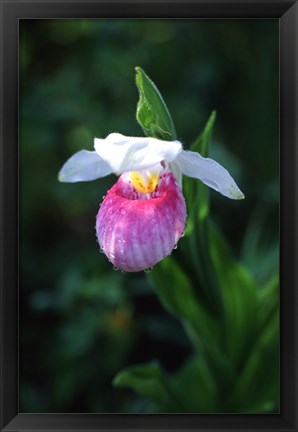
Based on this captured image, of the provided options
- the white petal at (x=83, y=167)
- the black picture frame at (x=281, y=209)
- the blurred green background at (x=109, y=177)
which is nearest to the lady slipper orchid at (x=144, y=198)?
the white petal at (x=83, y=167)

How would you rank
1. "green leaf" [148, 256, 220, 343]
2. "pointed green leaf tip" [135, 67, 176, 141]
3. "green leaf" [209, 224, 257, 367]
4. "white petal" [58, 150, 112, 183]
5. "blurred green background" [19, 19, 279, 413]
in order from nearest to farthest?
"pointed green leaf tip" [135, 67, 176, 141] < "white petal" [58, 150, 112, 183] < "green leaf" [148, 256, 220, 343] < "green leaf" [209, 224, 257, 367] < "blurred green background" [19, 19, 279, 413]

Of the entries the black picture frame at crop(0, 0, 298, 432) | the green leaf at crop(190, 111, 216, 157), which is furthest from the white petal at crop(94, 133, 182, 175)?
the black picture frame at crop(0, 0, 298, 432)

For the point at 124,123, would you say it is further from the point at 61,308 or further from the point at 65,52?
the point at 61,308

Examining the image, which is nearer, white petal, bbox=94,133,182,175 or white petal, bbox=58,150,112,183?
white petal, bbox=94,133,182,175

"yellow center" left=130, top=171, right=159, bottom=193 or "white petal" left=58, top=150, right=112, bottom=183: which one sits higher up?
"white petal" left=58, top=150, right=112, bottom=183

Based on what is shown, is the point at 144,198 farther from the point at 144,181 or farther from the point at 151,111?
the point at 151,111

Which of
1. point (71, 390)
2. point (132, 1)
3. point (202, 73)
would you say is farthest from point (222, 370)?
point (202, 73)

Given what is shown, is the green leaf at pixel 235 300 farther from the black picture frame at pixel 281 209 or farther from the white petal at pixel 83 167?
the white petal at pixel 83 167

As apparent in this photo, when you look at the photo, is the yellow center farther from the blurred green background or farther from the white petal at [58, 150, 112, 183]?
the blurred green background
